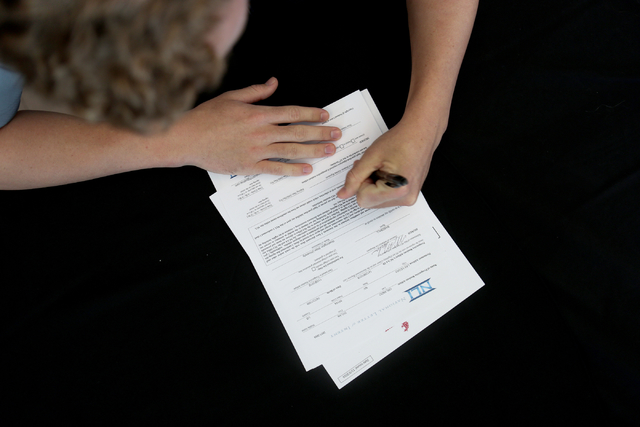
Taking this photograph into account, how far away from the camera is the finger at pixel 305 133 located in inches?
27.6

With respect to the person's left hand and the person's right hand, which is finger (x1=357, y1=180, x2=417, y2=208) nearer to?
A: the person's left hand

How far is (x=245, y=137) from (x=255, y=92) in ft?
0.35

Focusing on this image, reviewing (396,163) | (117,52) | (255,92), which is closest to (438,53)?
(396,163)

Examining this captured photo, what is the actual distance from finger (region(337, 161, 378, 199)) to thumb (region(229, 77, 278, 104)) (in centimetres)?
25

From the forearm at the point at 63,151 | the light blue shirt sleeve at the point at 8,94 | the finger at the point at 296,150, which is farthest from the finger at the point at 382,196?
the light blue shirt sleeve at the point at 8,94

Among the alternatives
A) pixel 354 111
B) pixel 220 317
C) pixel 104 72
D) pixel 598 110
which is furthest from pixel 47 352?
pixel 598 110

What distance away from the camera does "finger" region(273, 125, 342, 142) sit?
702 mm

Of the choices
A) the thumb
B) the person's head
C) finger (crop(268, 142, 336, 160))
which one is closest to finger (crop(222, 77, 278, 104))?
the thumb

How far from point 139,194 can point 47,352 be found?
0.34 metres

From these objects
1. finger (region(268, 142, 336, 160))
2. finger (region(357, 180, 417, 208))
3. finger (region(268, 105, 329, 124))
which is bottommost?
finger (region(357, 180, 417, 208))

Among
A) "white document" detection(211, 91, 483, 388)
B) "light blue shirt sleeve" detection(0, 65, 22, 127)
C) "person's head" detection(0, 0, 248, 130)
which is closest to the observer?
"person's head" detection(0, 0, 248, 130)

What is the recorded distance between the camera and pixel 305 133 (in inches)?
27.8

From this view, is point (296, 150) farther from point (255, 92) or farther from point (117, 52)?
point (117, 52)
